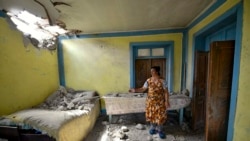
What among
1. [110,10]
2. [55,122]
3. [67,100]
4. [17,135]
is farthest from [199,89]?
[17,135]

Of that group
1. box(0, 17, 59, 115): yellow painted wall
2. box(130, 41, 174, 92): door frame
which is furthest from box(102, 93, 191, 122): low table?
box(0, 17, 59, 115): yellow painted wall

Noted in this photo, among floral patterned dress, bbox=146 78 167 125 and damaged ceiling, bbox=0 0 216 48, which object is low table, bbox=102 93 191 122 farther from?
damaged ceiling, bbox=0 0 216 48

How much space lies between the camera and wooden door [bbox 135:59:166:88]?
12.6 ft

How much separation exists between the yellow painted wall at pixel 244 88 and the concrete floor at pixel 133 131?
4.22 ft

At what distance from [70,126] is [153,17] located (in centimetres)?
249

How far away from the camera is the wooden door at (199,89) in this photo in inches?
108

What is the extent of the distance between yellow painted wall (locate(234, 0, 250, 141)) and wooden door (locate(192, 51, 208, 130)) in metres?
1.24

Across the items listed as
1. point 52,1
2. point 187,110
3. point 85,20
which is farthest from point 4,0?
point 187,110

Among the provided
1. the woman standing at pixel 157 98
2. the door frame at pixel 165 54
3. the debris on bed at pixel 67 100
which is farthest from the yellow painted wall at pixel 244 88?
the debris on bed at pixel 67 100

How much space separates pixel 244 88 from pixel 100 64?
10.2 ft

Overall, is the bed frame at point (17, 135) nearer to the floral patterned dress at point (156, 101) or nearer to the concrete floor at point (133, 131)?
the concrete floor at point (133, 131)

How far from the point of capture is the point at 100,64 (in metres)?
3.86

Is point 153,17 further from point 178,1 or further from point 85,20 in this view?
point 85,20

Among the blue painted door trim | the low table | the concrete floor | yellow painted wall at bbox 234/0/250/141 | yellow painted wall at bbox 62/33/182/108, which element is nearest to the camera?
yellow painted wall at bbox 234/0/250/141
